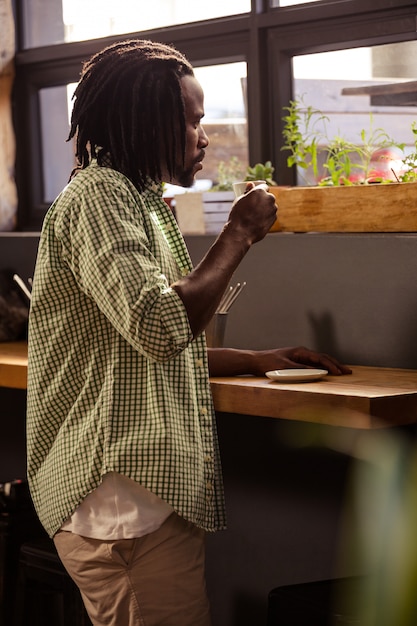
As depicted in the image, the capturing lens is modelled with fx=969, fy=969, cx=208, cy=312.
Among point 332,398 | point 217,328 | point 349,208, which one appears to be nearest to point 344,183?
point 349,208

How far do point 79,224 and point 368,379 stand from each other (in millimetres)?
833

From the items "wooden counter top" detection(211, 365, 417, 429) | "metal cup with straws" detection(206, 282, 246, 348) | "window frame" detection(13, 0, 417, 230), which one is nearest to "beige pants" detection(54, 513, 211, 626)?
"wooden counter top" detection(211, 365, 417, 429)

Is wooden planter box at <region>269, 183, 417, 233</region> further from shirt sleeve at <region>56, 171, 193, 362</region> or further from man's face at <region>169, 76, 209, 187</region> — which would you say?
shirt sleeve at <region>56, 171, 193, 362</region>

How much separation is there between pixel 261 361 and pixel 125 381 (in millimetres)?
569

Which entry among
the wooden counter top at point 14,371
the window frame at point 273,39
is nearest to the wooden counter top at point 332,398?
the wooden counter top at point 14,371

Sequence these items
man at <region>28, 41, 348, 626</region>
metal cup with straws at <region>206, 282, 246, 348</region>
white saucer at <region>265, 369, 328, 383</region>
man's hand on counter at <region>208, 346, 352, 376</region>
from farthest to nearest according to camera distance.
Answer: metal cup with straws at <region>206, 282, 246, 348</region>, man's hand on counter at <region>208, 346, 352, 376</region>, white saucer at <region>265, 369, 328, 383</region>, man at <region>28, 41, 348, 626</region>

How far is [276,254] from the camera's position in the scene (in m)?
2.54

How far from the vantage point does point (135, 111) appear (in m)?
1.59

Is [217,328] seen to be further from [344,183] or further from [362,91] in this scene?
[362,91]

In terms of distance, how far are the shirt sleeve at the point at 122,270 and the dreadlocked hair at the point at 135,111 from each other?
3.6 inches

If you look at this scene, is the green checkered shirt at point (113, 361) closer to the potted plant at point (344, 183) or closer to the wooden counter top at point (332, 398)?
the wooden counter top at point (332, 398)

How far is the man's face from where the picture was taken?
1.64 metres

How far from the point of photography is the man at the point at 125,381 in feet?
5.17

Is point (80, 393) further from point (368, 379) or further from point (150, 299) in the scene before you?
point (368, 379)
